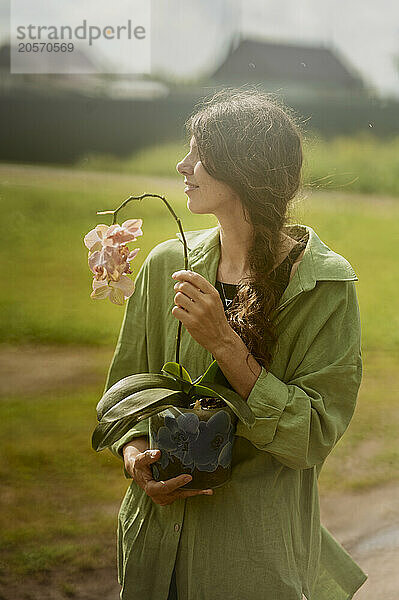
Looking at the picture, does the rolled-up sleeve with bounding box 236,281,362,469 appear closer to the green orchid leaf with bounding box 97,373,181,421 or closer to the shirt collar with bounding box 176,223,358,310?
the shirt collar with bounding box 176,223,358,310

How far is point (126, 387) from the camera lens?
1081mm

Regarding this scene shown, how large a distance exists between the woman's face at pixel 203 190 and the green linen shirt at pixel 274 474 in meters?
0.11

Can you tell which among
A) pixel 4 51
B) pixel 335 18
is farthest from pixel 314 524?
pixel 4 51

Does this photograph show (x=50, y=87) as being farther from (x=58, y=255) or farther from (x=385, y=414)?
(x=385, y=414)

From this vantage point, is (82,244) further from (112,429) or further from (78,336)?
(112,429)

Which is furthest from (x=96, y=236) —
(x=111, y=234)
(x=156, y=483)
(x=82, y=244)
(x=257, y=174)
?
(x=82, y=244)

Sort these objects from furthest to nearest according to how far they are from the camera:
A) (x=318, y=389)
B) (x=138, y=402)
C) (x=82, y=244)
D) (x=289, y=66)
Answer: (x=82, y=244) → (x=289, y=66) → (x=318, y=389) → (x=138, y=402)

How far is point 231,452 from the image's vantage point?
1126 mm

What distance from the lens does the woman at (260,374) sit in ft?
3.75

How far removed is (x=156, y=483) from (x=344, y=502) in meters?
0.85

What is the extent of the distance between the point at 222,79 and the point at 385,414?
2.87 ft

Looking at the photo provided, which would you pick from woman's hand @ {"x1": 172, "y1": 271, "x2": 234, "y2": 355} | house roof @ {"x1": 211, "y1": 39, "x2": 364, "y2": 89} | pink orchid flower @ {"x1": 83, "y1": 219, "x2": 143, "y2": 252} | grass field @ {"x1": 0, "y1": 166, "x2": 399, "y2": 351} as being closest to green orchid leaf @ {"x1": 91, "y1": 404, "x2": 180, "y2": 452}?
woman's hand @ {"x1": 172, "y1": 271, "x2": 234, "y2": 355}

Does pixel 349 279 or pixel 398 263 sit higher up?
pixel 349 279

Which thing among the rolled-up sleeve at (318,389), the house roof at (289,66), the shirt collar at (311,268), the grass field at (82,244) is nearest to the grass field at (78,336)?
the grass field at (82,244)
